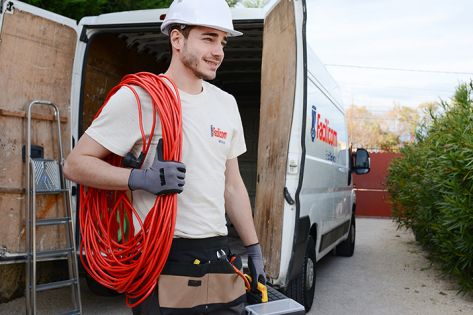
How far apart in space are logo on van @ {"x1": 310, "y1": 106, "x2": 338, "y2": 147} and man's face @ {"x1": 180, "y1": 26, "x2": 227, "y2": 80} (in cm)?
269

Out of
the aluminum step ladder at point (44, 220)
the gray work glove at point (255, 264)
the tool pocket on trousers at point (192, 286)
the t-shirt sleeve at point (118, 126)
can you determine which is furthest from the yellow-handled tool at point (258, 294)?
the aluminum step ladder at point (44, 220)

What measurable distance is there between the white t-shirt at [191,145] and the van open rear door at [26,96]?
2456mm

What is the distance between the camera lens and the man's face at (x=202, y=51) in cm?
184

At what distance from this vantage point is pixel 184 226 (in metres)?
1.78

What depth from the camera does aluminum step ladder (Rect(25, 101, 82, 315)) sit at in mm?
3848

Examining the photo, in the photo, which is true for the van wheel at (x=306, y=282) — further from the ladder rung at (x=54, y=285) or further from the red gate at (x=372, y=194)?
the red gate at (x=372, y=194)

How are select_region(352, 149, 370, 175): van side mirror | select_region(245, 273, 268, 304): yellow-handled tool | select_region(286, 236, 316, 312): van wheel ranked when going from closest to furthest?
select_region(245, 273, 268, 304): yellow-handled tool, select_region(286, 236, 316, 312): van wheel, select_region(352, 149, 370, 175): van side mirror

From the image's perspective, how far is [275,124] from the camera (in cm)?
375

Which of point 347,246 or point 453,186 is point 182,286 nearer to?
point 453,186

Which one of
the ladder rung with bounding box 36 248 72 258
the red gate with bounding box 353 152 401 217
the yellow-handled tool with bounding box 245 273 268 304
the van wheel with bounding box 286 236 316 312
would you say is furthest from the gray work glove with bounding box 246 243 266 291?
the red gate with bounding box 353 152 401 217

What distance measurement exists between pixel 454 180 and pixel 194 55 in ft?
14.3

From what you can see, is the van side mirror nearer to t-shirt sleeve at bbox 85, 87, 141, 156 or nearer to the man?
the man

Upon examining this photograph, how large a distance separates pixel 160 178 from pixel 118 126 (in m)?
0.25

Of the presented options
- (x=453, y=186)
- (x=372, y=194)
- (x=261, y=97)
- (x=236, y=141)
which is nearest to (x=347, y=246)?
(x=453, y=186)
